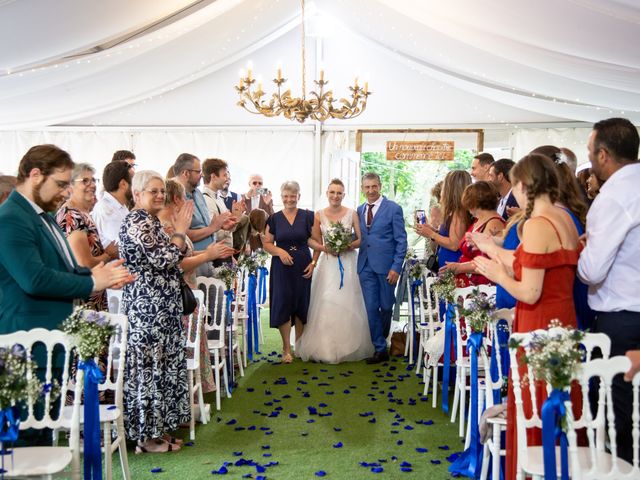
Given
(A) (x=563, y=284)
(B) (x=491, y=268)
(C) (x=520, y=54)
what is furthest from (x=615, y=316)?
(C) (x=520, y=54)

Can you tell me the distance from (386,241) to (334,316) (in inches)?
35.9

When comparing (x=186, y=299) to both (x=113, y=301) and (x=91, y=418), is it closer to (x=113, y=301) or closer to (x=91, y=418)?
(x=113, y=301)

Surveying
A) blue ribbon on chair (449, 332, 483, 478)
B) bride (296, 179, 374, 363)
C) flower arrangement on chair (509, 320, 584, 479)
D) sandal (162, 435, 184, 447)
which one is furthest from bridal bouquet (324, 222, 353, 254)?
flower arrangement on chair (509, 320, 584, 479)

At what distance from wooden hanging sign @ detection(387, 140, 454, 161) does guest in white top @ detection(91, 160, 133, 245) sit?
21.6 feet

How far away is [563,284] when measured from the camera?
9.89 ft

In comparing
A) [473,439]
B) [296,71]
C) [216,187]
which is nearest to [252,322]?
[216,187]

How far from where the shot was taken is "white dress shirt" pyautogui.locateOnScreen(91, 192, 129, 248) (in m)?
4.62

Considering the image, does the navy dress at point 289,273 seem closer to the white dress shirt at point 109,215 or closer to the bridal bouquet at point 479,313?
the white dress shirt at point 109,215

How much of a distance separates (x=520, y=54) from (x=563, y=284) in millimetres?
3772

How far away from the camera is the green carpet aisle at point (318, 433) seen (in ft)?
13.3

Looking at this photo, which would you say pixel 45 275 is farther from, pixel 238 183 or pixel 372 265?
pixel 238 183

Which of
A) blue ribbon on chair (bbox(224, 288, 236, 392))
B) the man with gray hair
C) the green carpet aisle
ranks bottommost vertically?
the green carpet aisle

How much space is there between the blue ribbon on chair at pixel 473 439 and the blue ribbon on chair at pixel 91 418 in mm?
Answer: 1861

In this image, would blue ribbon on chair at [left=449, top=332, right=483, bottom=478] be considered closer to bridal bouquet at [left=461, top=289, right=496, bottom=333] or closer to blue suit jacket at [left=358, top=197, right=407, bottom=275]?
bridal bouquet at [left=461, top=289, right=496, bottom=333]
